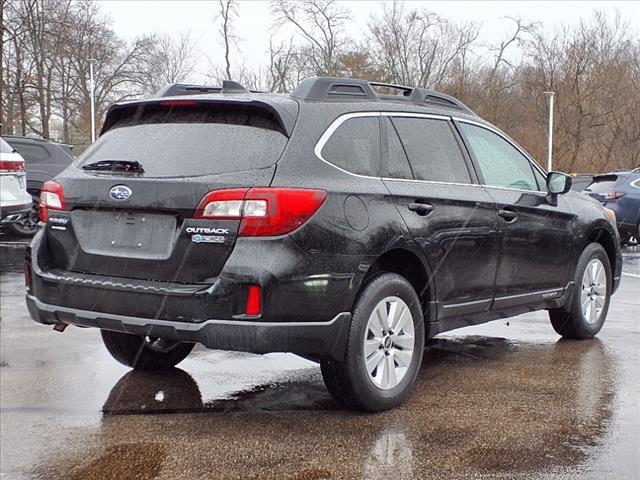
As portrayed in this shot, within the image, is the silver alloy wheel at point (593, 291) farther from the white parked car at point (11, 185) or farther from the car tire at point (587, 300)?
the white parked car at point (11, 185)

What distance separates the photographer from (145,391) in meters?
4.44

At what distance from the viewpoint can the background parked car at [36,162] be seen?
47.1 feet

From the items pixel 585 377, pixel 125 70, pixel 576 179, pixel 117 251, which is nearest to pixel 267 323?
pixel 117 251

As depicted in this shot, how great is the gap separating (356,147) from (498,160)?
1600mm

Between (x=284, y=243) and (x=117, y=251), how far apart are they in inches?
35.0


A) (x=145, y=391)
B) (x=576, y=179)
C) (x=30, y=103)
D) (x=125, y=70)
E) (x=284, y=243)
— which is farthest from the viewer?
(x=125, y=70)

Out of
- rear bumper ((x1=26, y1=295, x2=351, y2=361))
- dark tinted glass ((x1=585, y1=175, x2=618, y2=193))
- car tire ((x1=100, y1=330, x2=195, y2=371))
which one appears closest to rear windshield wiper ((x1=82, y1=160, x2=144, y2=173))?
rear bumper ((x1=26, y1=295, x2=351, y2=361))

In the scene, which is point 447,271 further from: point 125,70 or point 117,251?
point 125,70

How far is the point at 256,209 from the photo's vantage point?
11.6ft

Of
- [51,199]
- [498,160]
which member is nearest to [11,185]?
[51,199]

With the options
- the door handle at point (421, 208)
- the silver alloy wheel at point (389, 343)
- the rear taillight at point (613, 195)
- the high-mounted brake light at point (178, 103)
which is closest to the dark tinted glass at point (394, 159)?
the door handle at point (421, 208)

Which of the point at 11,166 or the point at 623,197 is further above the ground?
the point at 11,166

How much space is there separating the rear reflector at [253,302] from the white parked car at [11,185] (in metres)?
7.67

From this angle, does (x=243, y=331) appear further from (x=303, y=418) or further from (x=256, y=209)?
(x=303, y=418)
